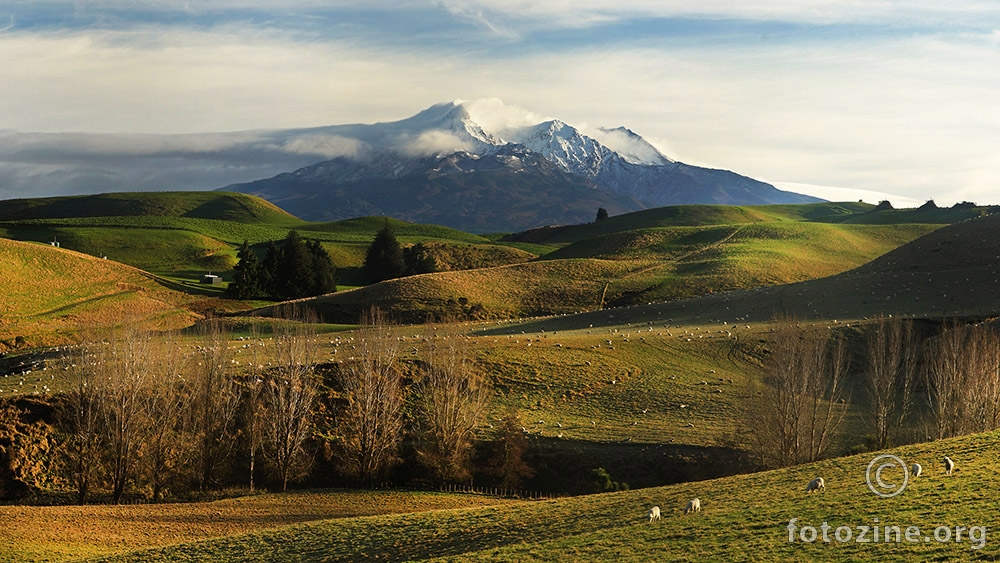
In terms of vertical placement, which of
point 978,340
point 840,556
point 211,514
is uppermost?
point 978,340

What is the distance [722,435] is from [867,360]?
22784 mm

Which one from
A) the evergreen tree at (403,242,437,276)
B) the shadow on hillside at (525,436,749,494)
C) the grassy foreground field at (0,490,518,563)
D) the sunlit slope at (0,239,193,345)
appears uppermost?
the evergreen tree at (403,242,437,276)

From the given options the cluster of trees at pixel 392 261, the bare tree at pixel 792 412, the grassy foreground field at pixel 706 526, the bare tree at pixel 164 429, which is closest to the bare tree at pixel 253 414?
the bare tree at pixel 164 429

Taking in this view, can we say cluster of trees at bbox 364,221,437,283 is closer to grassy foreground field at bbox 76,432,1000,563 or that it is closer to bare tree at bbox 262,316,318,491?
bare tree at bbox 262,316,318,491

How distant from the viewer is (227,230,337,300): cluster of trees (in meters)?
114

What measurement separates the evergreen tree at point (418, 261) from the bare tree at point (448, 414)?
7964cm

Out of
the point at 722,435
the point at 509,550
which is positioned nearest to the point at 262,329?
the point at 722,435

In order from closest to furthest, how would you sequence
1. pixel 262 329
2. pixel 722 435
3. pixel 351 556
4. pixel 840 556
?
pixel 840 556 → pixel 351 556 → pixel 722 435 → pixel 262 329

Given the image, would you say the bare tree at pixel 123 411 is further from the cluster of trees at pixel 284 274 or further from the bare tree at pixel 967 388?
the cluster of trees at pixel 284 274

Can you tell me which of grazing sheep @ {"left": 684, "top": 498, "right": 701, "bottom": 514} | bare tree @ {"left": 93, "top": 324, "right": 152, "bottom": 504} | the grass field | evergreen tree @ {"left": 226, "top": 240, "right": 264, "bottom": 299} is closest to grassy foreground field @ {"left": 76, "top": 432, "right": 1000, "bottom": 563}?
the grass field

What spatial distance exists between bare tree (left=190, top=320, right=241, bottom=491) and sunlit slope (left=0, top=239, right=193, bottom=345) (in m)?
34.4

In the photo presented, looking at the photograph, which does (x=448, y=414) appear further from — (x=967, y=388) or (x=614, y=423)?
(x=967, y=388)

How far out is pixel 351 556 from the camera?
28641mm

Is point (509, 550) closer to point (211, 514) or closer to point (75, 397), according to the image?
point (211, 514)
